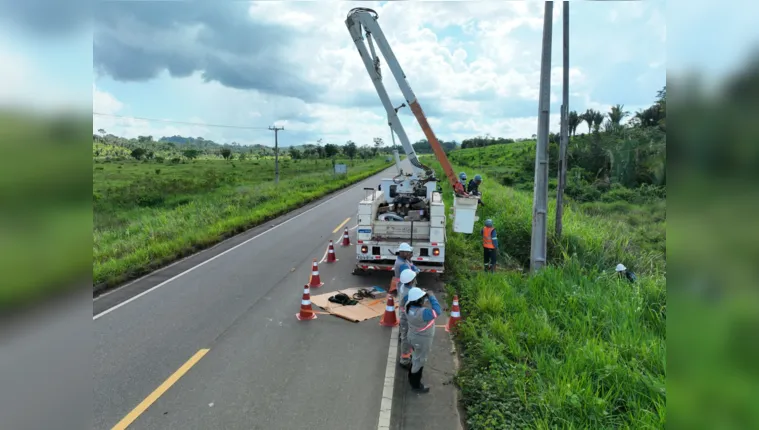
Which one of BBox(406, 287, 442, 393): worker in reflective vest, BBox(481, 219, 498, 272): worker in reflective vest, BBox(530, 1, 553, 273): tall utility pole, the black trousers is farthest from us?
the black trousers

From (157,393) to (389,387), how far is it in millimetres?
2859

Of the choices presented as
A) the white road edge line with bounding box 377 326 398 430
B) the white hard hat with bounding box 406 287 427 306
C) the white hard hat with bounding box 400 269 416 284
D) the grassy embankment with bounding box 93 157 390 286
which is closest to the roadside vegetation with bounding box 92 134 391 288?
the grassy embankment with bounding box 93 157 390 286

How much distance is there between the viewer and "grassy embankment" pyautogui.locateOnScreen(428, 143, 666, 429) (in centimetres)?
443

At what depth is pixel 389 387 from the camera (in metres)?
5.47

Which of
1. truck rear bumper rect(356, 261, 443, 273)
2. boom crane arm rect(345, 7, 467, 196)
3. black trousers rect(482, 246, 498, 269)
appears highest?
boom crane arm rect(345, 7, 467, 196)

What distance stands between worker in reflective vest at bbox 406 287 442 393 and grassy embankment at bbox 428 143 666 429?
0.55 m

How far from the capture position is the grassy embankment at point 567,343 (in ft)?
14.5

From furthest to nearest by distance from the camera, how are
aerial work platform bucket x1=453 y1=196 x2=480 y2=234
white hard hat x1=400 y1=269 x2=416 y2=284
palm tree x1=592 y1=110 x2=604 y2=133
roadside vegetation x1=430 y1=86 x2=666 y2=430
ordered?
palm tree x1=592 y1=110 x2=604 y2=133 < aerial work platform bucket x1=453 y1=196 x2=480 y2=234 < white hard hat x1=400 y1=269 x2=416 y2=284 < roadside vegetation x1=430 y1=86 x2=666 y2=430

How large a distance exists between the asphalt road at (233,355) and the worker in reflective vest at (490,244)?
236 centimetres

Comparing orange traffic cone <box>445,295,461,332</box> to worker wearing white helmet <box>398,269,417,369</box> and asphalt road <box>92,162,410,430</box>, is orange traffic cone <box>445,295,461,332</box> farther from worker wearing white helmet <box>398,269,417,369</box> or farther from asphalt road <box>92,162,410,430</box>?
worker wearing white helmet <box>398,269,417,369</box>
